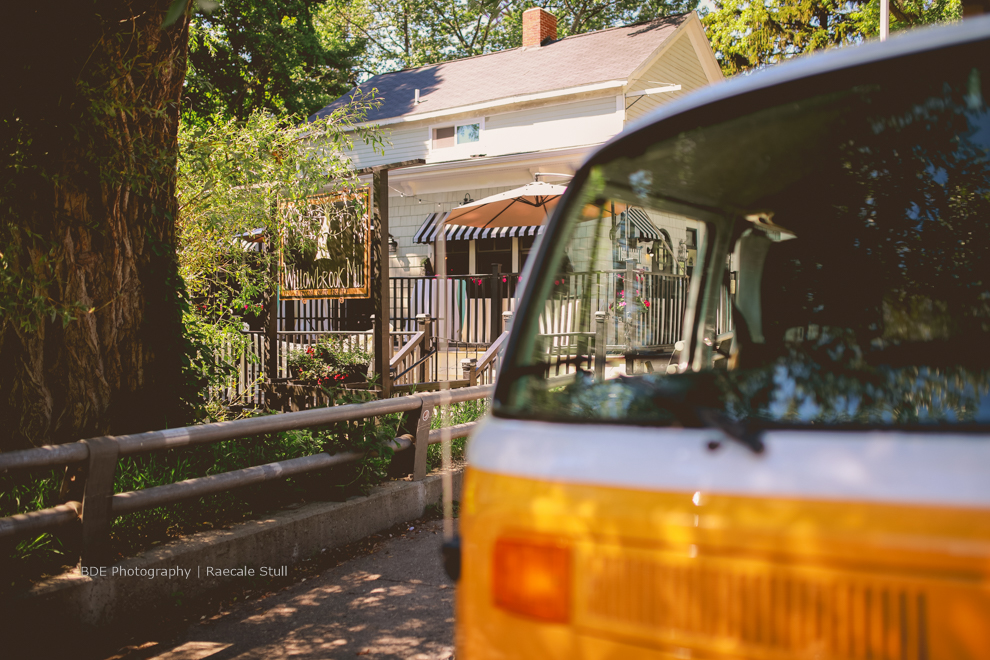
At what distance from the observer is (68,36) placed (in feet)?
13.5

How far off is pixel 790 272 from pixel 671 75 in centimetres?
1995

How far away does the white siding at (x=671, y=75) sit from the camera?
19.8 m

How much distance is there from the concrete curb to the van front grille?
3230 mm

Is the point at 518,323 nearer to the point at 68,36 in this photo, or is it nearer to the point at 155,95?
the point at 68,36

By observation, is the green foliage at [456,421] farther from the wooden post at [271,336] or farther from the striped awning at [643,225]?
the striped awning at [643,225]

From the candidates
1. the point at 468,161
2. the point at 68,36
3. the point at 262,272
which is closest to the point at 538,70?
the point at 468,161

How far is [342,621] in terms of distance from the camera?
4293 millimetres

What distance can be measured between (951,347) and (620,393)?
0.78 meters

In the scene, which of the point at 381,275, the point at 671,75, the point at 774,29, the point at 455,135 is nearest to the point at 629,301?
the point at 381,275

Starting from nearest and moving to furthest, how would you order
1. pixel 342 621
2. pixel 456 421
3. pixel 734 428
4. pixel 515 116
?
pixel 734 428
pixel 342 621
pixel 456 421
pixel 515 116

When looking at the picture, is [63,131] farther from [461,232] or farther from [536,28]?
[536,28]

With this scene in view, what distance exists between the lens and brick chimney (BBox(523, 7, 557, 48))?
23391 mm

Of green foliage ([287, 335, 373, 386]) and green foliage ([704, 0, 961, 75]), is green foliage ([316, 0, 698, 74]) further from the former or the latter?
green foliage ([287, 335, 373, 386])

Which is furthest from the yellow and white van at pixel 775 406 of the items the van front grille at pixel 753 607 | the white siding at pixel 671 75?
the white siding at pixel 671 75
